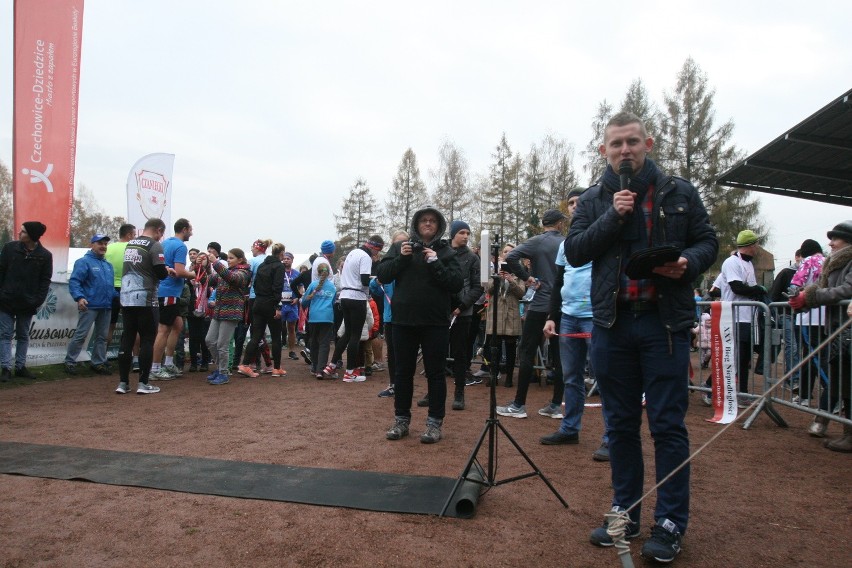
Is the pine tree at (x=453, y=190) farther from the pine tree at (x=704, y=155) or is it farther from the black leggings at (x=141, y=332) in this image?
the black leggings at (x=141, y=332)

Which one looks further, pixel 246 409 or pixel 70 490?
pixel 246 409

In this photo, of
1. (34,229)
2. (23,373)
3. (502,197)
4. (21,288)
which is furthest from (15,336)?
(502,197)

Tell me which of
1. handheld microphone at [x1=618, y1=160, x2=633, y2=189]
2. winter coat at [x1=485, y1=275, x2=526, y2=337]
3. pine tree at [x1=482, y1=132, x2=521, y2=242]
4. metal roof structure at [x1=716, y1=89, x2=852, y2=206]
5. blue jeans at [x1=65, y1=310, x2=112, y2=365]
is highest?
pine tree at [x1=482, y1=132, x2=521, y2=242]

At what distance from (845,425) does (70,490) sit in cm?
598

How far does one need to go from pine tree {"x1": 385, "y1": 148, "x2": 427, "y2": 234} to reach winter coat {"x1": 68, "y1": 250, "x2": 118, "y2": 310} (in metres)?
30.8

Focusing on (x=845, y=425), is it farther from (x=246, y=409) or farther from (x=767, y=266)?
(x=767, y=266)

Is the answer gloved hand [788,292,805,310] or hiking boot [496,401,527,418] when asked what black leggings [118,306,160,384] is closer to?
hiking boot [496,401,527,418]

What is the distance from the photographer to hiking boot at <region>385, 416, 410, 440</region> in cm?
509

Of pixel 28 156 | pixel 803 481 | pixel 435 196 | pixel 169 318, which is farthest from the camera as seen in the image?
pixel 435 196

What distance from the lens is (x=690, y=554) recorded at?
283cm

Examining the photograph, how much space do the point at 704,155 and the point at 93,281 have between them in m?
33.3

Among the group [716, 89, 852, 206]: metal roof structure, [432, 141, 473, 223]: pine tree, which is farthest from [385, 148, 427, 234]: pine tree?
[716, 89, 852, 206]: metal roof structure

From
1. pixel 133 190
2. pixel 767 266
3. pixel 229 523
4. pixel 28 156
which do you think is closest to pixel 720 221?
pixel 767 266

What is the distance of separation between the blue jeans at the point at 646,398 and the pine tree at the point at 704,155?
3296 cm
